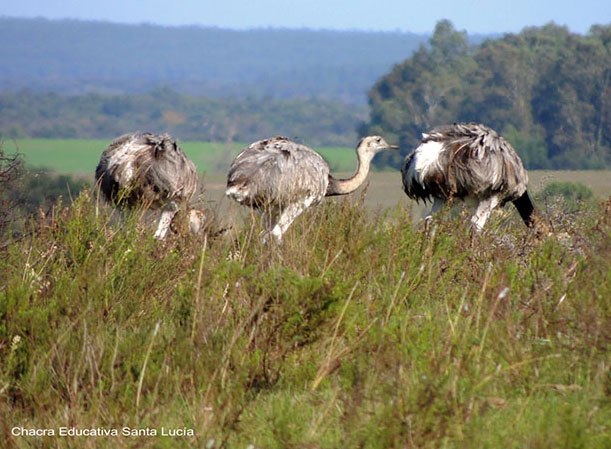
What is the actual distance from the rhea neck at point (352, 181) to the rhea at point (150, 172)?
1.27m

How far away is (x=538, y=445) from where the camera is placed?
3.89 meters

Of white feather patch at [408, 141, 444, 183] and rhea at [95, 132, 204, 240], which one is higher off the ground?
white feather patch at [408, 141, 444, 183]

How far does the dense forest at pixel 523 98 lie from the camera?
5875 centimetres

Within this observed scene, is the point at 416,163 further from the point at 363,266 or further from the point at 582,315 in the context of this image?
the point at 582,315

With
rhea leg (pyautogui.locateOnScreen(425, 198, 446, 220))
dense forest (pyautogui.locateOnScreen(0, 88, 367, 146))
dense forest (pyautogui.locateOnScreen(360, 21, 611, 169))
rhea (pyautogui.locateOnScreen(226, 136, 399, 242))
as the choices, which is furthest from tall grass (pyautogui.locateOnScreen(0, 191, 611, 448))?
dense forest (pyautogui.locateOnScreen(0, 88, 367, 146))

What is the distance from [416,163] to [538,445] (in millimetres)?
4725

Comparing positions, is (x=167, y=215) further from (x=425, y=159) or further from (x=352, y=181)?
(x=425, y=159)

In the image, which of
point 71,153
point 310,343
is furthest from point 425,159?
point 71,153

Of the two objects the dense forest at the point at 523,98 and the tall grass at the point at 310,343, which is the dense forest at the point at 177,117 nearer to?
the dense forest at the point at 523,98

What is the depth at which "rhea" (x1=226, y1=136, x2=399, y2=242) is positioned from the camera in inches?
350

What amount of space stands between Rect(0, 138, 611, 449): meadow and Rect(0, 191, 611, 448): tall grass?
0.01m

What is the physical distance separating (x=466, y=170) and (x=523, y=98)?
57.1 meters

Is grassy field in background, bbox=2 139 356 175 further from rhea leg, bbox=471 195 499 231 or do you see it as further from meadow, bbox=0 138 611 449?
meadow, bbox=0 138 611 449

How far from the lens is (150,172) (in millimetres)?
8969
